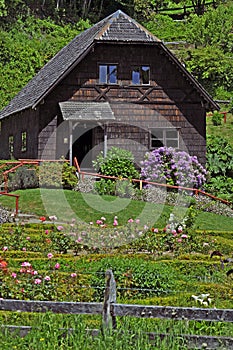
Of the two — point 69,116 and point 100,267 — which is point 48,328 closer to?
point 100,267

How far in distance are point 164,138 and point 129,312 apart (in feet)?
72.1

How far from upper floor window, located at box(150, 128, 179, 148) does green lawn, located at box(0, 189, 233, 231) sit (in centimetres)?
619

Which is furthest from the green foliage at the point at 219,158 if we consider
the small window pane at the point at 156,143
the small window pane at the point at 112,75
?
the small window pane at the point at 112,75

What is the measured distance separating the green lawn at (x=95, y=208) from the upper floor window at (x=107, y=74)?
256 inches

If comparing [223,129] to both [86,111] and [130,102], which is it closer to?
[130,102]

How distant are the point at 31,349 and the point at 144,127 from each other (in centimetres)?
2198

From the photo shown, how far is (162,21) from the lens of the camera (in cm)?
6775

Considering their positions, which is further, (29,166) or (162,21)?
(162,21)

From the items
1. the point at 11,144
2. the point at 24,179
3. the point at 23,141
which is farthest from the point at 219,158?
the point at 24,179

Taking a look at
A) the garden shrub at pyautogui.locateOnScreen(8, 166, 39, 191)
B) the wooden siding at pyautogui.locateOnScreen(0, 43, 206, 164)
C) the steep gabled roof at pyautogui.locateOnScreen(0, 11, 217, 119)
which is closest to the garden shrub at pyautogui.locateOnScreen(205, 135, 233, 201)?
the wooden siding at pyautogui.locateOnScreen(0, 43, 206, 164)

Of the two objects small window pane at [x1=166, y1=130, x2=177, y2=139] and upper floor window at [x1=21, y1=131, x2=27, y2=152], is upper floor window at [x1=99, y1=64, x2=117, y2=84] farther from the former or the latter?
upper floor window at [x1=21, y1=131, x2=27, y2=152]

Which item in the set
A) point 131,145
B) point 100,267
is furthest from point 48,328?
point 131,145

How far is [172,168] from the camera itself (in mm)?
27297

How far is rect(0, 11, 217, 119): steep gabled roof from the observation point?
90.9 feet
